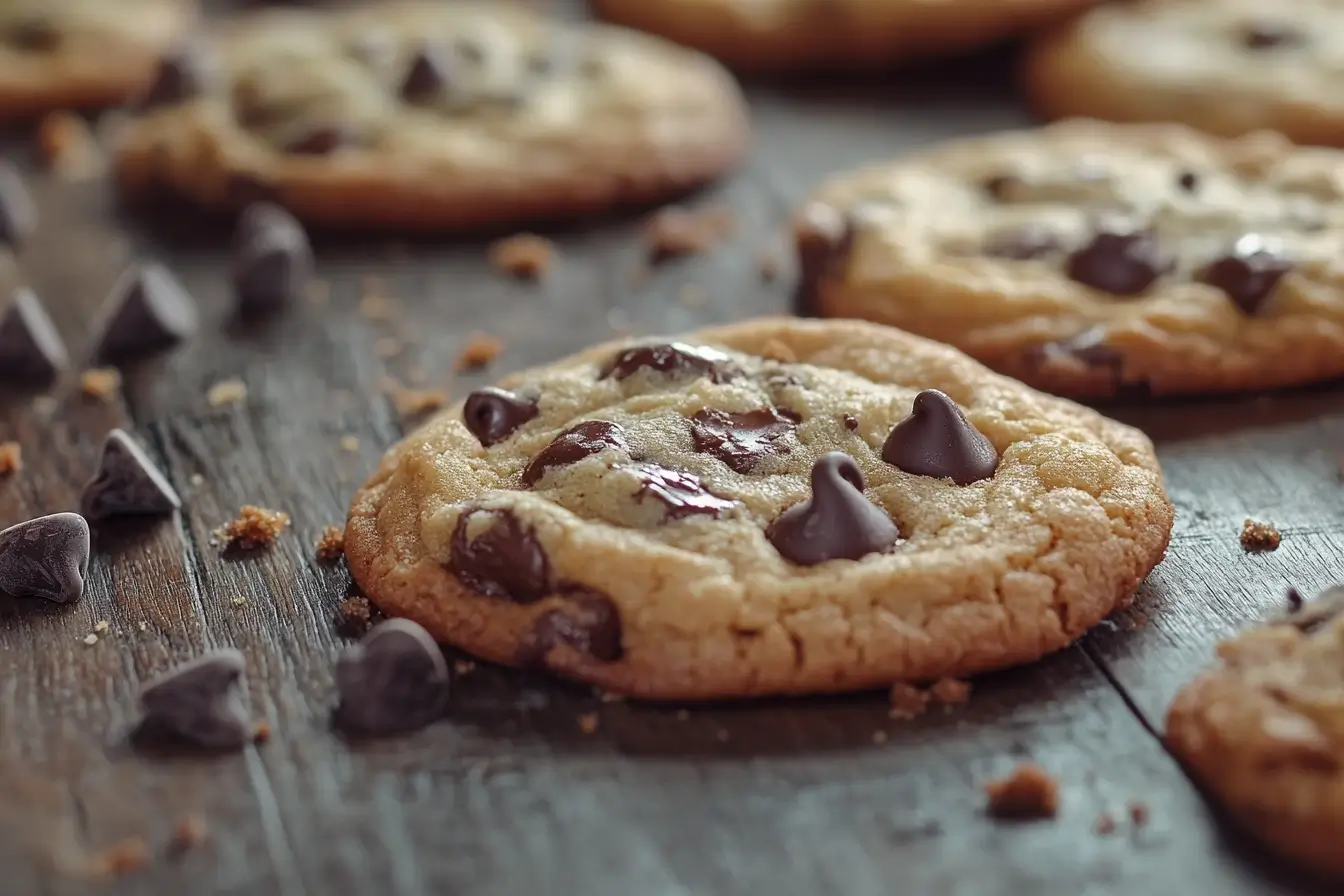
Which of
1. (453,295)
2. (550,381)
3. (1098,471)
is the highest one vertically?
(1098,471)

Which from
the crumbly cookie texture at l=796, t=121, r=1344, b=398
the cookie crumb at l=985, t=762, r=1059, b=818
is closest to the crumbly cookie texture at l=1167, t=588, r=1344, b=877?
the cookie crumb at l=985, t=762, r=1059, b=818

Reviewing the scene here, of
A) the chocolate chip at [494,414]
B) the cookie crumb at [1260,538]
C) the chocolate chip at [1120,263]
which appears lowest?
the chocolate chip at [494,414]

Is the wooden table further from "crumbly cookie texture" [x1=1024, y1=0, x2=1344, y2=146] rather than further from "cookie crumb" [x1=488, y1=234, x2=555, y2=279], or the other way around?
"crumbly cookie texture" [x1=1024, y1=0, x2=1344, y2=146]

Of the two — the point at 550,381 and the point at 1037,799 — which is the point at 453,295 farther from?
the point at 1037,799

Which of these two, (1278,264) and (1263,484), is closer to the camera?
(1263,484)

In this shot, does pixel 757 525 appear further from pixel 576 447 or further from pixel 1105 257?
pixel 1105 257

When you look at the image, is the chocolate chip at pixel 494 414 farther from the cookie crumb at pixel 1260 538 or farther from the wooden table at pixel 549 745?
the cookie crumb at pixel 1260 538

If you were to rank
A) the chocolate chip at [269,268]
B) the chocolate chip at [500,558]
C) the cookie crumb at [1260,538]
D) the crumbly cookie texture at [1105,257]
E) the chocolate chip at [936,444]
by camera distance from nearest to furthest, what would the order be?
the chocolate chip at [500,558] < the chocolate chip at [936,444] < the cookie crumb at [1260,538] < the crumbly cookie texture at [1105,257] < the chocolate chip at [269,268]

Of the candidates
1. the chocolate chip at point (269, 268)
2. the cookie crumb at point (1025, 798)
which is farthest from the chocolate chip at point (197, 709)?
the chocolate chip at point (269, 268)

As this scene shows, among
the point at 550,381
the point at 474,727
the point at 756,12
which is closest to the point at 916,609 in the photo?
the point at 474,727
